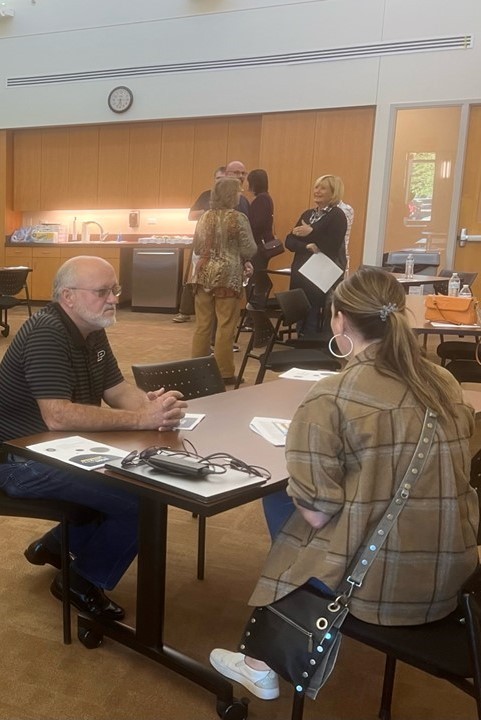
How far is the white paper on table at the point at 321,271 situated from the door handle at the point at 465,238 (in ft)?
10.5

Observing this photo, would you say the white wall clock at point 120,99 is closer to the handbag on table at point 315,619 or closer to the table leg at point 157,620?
the table leg at point 157,620

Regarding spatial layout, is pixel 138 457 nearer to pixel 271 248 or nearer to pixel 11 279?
pixel 271 248

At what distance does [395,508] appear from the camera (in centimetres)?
131

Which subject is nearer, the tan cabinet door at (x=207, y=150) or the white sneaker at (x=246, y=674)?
the white sneaker at (x=246, y=674)

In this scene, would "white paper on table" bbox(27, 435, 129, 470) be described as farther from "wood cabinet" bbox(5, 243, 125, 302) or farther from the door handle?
"wood cabinet" bbox(5, 243, 125, 302)

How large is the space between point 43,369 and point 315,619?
1.07m

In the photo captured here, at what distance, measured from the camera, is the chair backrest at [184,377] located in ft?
7.88

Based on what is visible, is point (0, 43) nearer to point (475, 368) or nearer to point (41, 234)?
point (41, 234)

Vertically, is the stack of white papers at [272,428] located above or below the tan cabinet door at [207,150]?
below

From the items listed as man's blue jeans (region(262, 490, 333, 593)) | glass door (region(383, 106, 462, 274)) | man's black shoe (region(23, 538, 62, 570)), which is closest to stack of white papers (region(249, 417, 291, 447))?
man's blue jeans (region(262, 490, 333, 593))

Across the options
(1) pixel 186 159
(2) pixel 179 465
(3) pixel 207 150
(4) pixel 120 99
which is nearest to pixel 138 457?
(2) pixel 179 465

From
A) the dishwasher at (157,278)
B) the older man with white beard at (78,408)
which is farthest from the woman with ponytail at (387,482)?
the dishwasher at (157,278)

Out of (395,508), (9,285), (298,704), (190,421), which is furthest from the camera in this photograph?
(9,285)

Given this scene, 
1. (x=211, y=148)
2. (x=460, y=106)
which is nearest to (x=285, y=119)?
(x=211, y=148)
